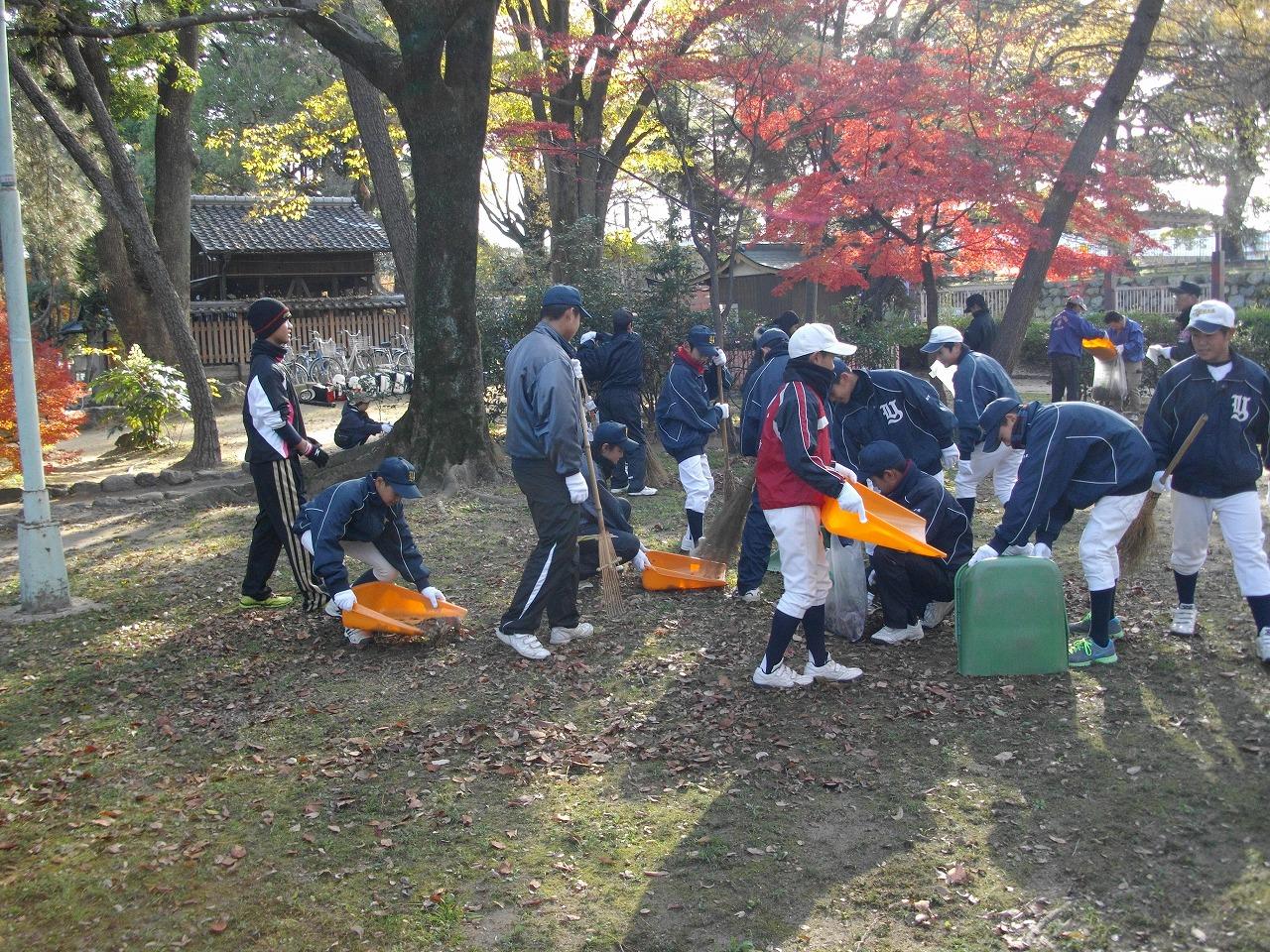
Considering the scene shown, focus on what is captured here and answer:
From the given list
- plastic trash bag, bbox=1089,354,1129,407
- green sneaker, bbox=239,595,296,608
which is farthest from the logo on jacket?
plastic trash bag, bbox=1089,354,1129,407

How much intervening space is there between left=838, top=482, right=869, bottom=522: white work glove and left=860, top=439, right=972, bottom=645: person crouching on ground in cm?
103

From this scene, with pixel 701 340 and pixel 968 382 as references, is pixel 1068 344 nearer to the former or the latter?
pixel 968 382

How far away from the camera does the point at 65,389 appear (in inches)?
514

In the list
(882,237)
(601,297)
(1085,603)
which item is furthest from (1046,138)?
(1085,603)

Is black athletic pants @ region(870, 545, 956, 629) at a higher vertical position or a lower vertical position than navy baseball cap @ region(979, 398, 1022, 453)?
lower

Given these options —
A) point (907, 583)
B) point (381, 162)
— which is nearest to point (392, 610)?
point (907, 583)

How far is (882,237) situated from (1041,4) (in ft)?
13.0

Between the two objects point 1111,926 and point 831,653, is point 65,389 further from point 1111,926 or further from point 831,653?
point 1111,926

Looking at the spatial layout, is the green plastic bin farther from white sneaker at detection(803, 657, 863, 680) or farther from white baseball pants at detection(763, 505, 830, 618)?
white baseball pants at detection(763, 505, 830, 618)

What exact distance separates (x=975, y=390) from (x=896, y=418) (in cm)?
104

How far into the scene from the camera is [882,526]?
5297mm

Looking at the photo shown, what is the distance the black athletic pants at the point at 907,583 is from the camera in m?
6.15

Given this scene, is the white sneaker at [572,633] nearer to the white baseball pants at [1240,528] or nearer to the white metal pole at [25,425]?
the white baseball pants at [1240,528]

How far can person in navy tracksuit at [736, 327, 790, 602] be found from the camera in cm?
723
